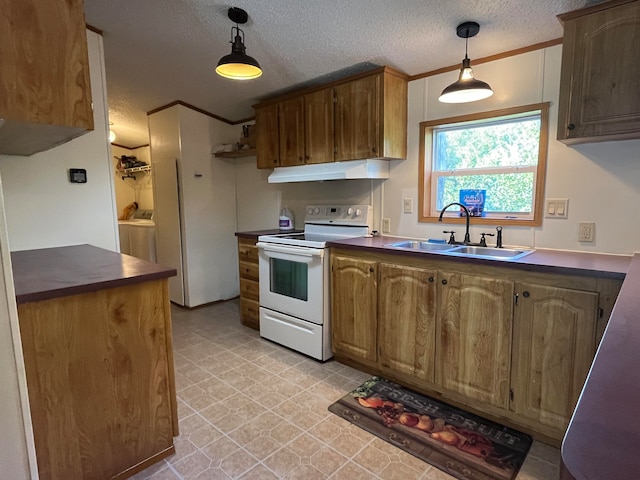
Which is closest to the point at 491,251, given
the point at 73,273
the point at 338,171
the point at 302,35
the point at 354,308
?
the point at 354,308

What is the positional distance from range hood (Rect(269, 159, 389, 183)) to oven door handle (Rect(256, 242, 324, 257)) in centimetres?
60

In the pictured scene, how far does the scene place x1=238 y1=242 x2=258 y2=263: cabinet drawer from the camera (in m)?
3.32

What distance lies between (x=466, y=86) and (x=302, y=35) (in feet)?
3.86

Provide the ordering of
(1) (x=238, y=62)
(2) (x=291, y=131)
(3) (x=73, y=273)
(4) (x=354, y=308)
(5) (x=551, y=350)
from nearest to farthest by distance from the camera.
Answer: (3) (x=73, y=273), (5) (x=551, y=350), (1) (x=238, y=62), (4) (x=354, y=308), (2) (x=291, y=131)

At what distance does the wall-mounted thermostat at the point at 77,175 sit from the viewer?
2645 millimetres

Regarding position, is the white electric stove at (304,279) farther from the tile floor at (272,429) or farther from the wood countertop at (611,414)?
the wood countertop at (611,414)

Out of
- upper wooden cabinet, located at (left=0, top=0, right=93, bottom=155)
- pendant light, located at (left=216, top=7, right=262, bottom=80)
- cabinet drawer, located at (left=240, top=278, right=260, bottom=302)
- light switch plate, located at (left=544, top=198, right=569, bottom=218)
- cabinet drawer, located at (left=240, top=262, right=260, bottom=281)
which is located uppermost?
pendant light, located at (left=216, top=7, right=262, bottom=80)

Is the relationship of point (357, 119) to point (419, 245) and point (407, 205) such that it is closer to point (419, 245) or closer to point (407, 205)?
point (407, 205)

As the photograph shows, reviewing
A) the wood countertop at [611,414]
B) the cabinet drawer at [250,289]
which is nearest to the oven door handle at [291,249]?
the cabinet drawer at [250,289]

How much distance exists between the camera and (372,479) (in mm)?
1590

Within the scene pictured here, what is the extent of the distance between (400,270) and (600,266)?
988mm

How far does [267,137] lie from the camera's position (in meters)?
3.39

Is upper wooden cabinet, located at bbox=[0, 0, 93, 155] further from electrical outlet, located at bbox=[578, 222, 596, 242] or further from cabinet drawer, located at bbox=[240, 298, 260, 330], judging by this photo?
electrical outlet, located at bbox=[578, 222, 596, 242]

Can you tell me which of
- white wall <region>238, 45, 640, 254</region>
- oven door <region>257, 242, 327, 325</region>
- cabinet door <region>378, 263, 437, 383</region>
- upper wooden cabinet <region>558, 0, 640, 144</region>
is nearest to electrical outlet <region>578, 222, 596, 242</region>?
white wall <region>238, 45, 640, 254</region>
